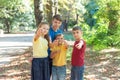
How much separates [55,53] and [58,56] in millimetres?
109

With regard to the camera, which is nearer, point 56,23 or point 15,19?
point 56,23

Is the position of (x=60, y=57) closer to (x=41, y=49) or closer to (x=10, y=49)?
(x=41, y=49)

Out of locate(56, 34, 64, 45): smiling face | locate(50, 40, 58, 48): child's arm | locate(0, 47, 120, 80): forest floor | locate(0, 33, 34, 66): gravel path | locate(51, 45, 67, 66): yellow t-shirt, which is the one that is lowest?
locate(0, 33, 34, 66): gravel path

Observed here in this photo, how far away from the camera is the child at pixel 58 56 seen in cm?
578

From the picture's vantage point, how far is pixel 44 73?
5969mm

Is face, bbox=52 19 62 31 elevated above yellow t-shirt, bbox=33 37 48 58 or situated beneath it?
elevated above

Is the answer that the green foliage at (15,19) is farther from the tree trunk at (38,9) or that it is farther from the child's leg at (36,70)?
the child's leg at (36,70)

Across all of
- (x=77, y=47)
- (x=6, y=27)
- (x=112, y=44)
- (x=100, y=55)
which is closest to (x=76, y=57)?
(x=77, y=47)

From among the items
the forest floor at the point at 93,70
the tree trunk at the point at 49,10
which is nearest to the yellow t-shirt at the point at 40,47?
the forest floor at the point at 93,70

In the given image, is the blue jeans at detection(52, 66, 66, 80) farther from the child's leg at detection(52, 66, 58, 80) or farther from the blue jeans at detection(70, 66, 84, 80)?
the blue jeans at detection(70, 66, 84, 80)

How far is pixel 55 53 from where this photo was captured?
5.78 meters

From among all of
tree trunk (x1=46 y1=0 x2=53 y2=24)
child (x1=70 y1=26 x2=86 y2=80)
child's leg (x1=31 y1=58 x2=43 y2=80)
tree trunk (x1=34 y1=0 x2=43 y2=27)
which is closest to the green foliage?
tree trunk (x1=46 y1=0 x2=53 y2=24)

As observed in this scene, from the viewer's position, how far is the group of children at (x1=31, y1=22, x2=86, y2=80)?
5760 millimetres

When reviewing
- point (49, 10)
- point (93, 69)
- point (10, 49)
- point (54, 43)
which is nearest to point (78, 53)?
point (54, 43)
